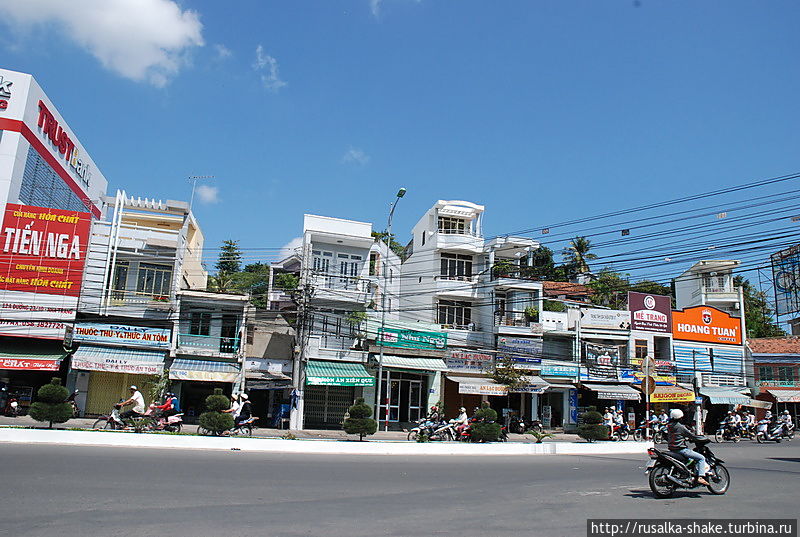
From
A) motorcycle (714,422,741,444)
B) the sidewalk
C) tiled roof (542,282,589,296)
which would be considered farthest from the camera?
tiled roof (542,282,589,296)

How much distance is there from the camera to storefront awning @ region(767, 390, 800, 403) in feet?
129

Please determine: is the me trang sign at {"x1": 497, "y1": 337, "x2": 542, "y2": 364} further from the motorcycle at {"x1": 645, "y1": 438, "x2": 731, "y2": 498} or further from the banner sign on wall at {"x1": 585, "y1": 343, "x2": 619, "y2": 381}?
the motorcycle at {"x1": 645, "y1": 438, "x2": 731, "y2": 498}

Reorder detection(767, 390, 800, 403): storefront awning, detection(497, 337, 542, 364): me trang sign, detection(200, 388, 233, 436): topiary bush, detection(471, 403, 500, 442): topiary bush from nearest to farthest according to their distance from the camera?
detection(200, 388, 233, 436): topiary bush < detection(471, 403, 500, 442): topiary bush < detection(497, 337, 542, 364): me trang sign < detection(767, 390, 800, 403): storefront awning

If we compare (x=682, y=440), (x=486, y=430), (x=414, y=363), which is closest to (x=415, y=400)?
(x=414, y=363)

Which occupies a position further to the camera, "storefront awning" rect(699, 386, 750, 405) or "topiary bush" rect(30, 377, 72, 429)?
"storefront awning" rect(699, 386, 750, 405)

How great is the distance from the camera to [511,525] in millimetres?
7453

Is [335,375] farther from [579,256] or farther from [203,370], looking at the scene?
[579,256]

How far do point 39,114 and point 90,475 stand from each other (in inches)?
1043

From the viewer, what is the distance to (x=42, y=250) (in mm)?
27047

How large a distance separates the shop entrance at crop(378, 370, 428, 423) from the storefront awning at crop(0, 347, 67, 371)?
1566 centimetres

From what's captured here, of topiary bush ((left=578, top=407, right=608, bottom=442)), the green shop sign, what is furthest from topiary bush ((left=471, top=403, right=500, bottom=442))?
the green shop sign

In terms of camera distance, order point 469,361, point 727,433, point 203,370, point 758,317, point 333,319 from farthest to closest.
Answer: point 758,317, point 469,361, point 333,319, point 727,433, point 203,370

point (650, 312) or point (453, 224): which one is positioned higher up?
point (453, 224)

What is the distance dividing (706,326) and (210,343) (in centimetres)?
3217
